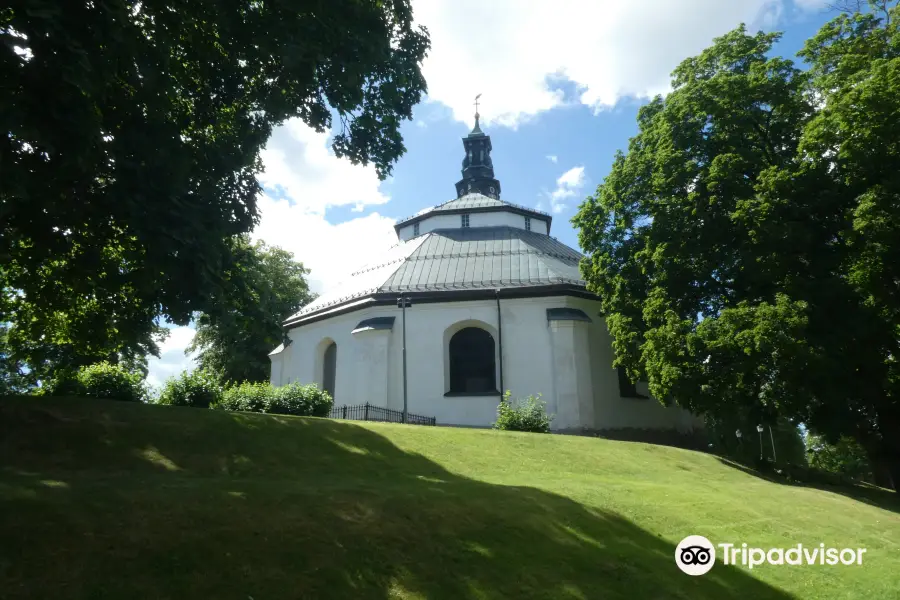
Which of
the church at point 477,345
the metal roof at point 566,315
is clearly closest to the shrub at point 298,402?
the church at point 477,345

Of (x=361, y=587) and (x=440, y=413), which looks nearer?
(x=361, y=587)

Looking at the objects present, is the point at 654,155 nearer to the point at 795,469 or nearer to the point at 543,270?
the point at 543,270

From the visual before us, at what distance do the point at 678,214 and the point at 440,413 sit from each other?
1110 centimetres

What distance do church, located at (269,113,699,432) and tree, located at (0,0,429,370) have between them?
1208 centimetres

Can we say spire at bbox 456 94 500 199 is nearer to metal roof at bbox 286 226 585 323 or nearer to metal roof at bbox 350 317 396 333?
metal roof at bbox 286 226 585 323

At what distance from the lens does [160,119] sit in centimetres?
817

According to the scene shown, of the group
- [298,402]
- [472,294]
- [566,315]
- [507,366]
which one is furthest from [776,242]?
[298,402]

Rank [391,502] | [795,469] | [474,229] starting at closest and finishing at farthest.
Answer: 1. [391,502]
2. [795,469]
3. [474,229]

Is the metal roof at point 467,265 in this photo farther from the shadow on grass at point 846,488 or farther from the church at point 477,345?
the shadow on grass at point 846,488

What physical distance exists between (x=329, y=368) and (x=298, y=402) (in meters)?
9.15

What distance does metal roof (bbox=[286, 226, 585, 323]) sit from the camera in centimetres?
2478

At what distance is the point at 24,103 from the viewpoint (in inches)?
256

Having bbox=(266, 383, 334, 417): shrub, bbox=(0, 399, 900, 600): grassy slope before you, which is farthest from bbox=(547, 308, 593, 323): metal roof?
bbox=(0, 399, 900, 600): grassy slope

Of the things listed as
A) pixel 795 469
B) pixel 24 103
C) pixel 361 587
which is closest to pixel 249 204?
pixel 24 103
